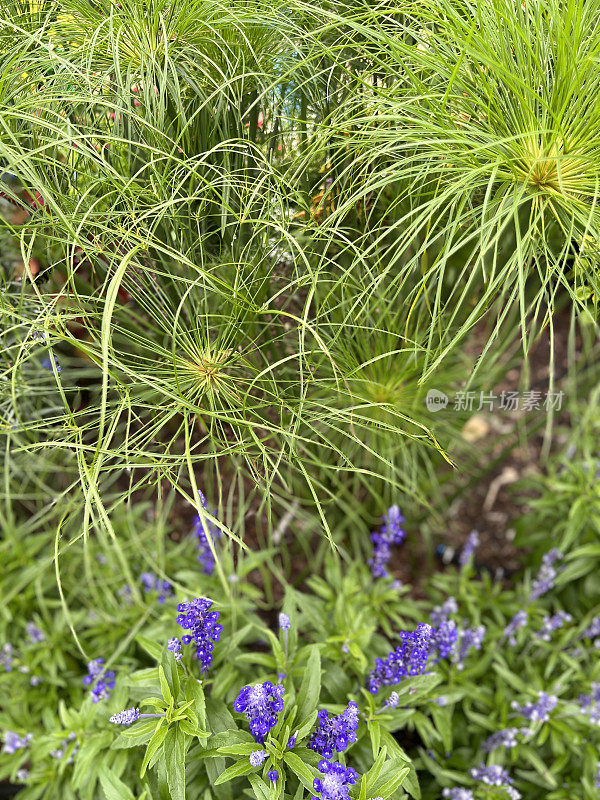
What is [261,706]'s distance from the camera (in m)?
0.99

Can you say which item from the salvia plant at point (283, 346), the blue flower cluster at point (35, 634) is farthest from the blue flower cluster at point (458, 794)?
the blue flower cluster at point (35, 634)

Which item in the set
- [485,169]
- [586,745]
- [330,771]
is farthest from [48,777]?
[485,169]

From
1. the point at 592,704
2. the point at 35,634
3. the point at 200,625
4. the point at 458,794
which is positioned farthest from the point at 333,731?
the point at 35,634

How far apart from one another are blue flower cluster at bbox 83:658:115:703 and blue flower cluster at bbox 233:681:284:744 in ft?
1.27

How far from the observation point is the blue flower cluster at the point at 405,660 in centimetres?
113

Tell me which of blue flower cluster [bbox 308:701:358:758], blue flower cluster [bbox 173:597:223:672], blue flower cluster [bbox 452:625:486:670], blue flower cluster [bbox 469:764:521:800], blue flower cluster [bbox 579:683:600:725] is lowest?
blue flower cluster [bbox 469:764:521:800]

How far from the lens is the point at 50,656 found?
1612 mm

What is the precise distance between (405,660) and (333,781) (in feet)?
1.04

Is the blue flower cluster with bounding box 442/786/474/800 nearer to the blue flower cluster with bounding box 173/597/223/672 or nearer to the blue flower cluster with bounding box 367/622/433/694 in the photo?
the blue flower cluster with bounding box 367/622/433/694

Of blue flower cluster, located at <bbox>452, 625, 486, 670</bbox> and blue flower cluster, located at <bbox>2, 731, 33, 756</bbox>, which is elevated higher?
blue flower cluster, located at <bbox>452, 625, 486, 670</bbox>

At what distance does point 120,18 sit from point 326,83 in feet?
1.40

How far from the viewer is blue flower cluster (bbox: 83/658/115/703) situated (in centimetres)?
126

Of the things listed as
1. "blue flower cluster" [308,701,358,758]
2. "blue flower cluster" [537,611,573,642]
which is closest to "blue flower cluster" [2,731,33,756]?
"blue flower cluster" [308,701,358,758]

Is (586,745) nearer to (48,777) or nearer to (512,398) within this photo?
(512,398)
